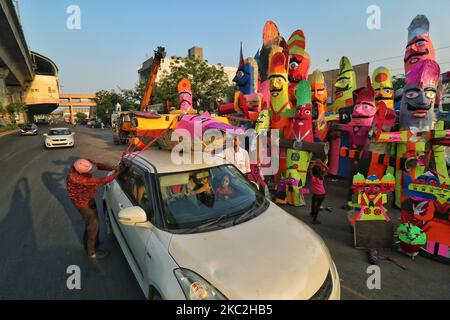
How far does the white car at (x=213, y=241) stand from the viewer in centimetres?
198

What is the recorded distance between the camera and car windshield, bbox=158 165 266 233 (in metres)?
2.66

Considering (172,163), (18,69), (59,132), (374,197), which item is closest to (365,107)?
(374,197)

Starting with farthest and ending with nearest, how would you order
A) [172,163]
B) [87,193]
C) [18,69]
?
[18,69], [87,193], [172,163]

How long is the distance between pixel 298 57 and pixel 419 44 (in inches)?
129

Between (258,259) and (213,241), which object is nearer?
(258,259)

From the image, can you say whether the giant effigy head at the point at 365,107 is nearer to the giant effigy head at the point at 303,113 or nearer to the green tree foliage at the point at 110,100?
the giant effigy head at the point at 303,113

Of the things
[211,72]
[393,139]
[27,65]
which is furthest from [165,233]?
[27,65]

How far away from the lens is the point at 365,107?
6195mm

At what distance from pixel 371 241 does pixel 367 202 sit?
624 millimetres

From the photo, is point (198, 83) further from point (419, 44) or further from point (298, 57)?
point (419, 44)

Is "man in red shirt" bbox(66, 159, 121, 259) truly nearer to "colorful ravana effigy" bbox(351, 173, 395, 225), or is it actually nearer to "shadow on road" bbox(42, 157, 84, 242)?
"shadow on road" bbox(42, 157, 84, 242)

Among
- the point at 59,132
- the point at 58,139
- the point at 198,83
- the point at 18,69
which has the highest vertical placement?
the point at 18,69

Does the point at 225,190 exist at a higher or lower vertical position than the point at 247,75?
lower

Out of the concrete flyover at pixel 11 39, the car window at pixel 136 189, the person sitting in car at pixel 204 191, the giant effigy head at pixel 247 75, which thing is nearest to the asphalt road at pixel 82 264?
the car window at pixel 136 189
